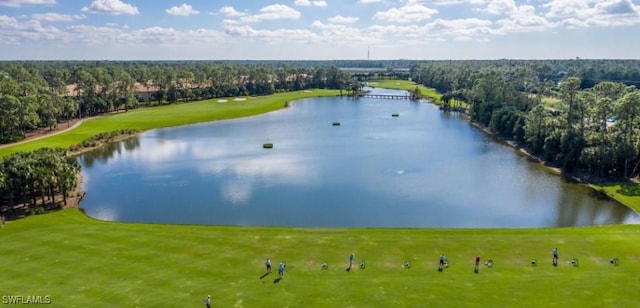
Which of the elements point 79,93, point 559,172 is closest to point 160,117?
point 79,93

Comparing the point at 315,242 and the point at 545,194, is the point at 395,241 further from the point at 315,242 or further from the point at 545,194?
the point at 545,194

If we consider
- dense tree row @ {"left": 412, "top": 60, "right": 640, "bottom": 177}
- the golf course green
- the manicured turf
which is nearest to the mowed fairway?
the golf course green

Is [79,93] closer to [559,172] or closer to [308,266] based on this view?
[308,266]

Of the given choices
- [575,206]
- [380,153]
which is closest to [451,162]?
[380,153]

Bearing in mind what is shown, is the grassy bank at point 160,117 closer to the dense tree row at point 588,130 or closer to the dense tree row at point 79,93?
the dense tree row at point 79,93

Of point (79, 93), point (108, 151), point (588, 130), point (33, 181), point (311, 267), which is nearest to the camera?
point (311, 267)

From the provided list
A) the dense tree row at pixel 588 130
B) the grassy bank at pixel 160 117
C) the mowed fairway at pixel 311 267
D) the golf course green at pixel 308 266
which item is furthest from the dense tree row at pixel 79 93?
the dense tree row at pixel 588 130

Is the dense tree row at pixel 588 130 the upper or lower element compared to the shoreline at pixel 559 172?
upper
